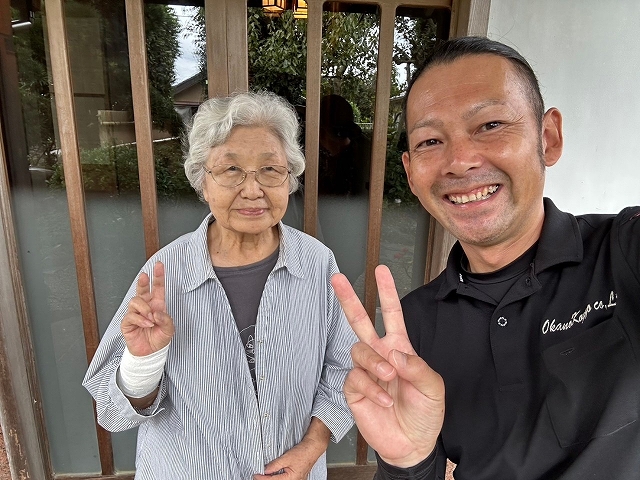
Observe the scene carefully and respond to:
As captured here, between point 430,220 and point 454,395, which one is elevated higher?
point 430,220

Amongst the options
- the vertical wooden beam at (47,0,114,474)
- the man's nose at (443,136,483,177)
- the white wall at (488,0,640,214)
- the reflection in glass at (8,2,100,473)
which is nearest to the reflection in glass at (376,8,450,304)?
the white wall at (488,0,640,214)

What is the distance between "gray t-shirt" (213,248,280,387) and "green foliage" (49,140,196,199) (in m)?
0.68

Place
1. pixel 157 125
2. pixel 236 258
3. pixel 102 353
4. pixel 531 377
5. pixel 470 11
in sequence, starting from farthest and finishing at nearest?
1. pixel 157 125
2. pixel 470 11
3. pixel 236 258
4. pixel 102 353
5. pixel 531 377

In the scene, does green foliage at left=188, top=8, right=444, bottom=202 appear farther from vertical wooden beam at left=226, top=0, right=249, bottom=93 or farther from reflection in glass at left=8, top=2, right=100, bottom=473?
reflection in glass at left=8, top=2, right=100, bottom=473

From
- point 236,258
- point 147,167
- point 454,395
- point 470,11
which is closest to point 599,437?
point 454,395

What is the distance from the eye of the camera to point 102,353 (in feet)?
4.57

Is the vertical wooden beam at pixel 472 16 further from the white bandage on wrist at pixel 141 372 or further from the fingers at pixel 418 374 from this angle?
the white bandage on wrist at pixel 141 372

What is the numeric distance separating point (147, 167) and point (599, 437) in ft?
6.08

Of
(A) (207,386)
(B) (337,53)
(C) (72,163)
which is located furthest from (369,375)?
(C) (72,163)

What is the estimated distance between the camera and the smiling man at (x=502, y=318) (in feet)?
2.89

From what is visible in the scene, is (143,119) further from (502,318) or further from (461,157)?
(502,318)

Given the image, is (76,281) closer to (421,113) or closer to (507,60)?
(421,113)

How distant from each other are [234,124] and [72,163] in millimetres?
881

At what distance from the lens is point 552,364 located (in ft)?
3.06
